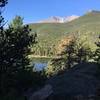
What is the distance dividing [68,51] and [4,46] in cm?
3416

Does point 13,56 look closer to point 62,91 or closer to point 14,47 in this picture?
point 14,47

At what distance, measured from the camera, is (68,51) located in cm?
5312

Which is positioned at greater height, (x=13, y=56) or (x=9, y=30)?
(x=9, y=30)

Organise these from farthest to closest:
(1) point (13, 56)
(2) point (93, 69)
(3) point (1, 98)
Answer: (1) point (13, 56) → (2) point (93, 69) → (3) point (1, 98)

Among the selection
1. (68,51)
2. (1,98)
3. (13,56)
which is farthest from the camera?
(68,51)

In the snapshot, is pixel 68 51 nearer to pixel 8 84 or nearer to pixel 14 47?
pixel 14 47

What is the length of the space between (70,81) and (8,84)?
8.98ft

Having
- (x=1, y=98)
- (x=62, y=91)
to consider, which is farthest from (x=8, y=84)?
(x=1, y=98)

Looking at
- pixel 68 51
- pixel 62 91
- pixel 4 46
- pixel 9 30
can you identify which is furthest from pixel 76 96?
pixel 68 51

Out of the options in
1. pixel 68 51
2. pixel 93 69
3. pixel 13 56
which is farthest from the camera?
pixel 68 51

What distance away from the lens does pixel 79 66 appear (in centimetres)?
1859

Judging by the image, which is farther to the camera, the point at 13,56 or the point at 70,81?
the point at 13,56

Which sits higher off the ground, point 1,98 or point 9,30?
point 9,30

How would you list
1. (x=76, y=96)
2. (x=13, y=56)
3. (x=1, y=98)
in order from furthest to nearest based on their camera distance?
(x=13, y=56)
(x=76, y=96)
(x=1, y=98)
